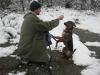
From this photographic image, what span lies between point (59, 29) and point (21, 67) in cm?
615

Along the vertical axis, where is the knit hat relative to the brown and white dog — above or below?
above

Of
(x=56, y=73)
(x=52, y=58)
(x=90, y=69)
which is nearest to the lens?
(x=56, y=73)

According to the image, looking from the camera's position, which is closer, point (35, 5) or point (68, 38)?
point (35, 5)

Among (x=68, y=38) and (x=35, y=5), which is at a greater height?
(x=35, y=5)

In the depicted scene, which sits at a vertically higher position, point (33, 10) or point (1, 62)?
point (33, 10)

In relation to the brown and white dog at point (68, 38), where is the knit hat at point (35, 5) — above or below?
above

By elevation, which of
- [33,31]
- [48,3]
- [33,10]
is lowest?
[48,3]

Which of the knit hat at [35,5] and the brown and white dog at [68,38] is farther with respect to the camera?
the brown and white dog at [68,38]

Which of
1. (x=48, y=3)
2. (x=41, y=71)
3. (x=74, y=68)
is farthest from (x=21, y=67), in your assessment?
(x=48, y=3)

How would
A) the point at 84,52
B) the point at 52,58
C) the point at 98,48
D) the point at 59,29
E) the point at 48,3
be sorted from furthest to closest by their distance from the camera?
the point at 48,3 → the point at 59,29 → the point at 98,48 → the point at 84,52 → the point at 52,58

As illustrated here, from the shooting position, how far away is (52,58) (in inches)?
289

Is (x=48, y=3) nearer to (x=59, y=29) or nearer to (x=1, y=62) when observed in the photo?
(x=59, y=29)

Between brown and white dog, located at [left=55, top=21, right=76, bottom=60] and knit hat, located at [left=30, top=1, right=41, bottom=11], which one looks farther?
brown and white dog, located at [left=55, top=21, right=76, bottom=60]

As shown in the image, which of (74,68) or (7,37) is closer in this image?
(74,68)
